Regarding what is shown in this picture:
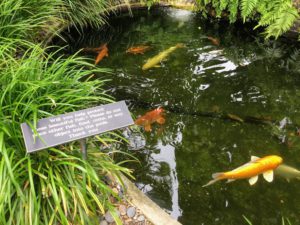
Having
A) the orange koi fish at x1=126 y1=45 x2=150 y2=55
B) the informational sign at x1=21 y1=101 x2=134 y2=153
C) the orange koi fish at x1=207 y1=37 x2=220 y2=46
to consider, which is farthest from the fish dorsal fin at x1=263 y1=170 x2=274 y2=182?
the orange koi fish at x1=207 y1=37 x2=220 y2=46

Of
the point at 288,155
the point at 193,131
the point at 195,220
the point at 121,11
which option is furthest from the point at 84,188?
the point at 121,11

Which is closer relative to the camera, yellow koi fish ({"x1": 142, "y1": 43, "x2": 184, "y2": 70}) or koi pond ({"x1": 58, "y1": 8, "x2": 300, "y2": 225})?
koi pond ({"x1": 58, "y1": 8, "x2": 300, "y2": 225})

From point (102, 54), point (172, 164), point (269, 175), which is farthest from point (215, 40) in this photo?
point (269, 175)

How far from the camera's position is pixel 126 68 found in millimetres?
5242

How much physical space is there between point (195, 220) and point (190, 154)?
2.78ft

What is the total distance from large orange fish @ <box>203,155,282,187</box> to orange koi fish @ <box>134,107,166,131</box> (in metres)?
1.05

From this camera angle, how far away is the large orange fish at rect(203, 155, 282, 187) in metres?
3.08

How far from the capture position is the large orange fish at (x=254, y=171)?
3.08 metres

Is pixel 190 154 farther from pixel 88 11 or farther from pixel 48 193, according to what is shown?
pixel 88 11

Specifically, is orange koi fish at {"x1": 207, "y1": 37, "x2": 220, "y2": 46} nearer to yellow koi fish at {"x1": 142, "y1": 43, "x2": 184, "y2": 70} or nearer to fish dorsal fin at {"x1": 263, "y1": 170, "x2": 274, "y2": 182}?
yellow koi fish at {"x1": 142, "y1": 43, "x2": 184, "y2": 70}

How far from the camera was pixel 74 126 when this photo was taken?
2.06 metres

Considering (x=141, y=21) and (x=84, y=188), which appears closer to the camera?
(x=84, y=188)

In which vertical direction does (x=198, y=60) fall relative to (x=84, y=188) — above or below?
below

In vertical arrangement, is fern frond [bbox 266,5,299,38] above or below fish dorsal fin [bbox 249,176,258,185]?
above
